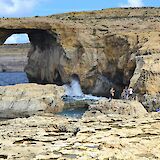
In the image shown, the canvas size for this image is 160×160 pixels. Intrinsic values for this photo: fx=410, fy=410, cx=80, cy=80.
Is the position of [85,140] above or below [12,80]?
above

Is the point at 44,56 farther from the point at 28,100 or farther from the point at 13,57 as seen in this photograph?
the point at 13,57

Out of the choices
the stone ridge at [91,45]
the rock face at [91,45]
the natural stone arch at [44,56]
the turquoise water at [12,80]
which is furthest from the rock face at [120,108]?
the turquoise water at [12,80]

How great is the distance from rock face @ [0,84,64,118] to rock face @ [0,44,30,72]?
84028 mm

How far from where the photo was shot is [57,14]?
2339 inches

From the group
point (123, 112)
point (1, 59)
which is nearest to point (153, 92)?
point (123, 112)

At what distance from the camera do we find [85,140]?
14.1 metres

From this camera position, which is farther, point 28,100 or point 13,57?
point 13,57

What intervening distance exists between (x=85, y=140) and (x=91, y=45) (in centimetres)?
3194

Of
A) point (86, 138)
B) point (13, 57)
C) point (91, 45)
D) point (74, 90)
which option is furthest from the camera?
point (13, 57)

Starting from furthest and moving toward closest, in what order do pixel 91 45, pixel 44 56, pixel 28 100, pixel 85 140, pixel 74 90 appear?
1. pixel 44 56
2. pixel 74 90
3. pixel 91 45
4. pixel 28 100
5. pixel 85 140

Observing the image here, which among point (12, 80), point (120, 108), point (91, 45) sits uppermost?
point (91, 45)

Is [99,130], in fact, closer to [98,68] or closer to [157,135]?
[157,135]

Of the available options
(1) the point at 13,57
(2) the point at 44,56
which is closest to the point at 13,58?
(1) the point at 13,57

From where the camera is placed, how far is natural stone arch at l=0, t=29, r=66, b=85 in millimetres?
48484
